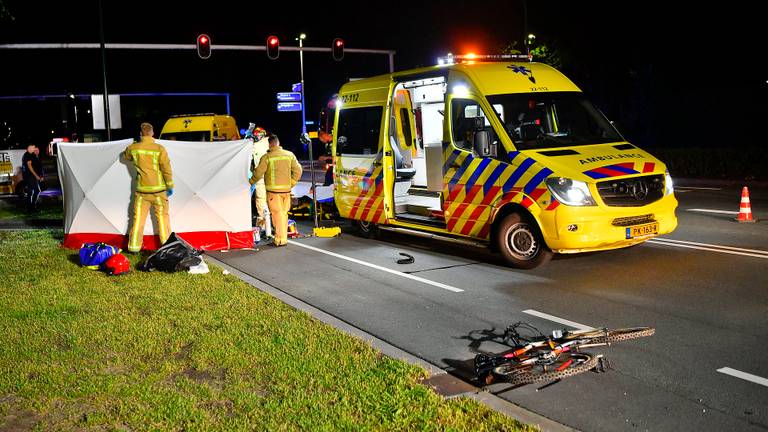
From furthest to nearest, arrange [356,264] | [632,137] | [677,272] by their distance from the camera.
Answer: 1. [632,137]
2. [356,264]
3. [677,272]

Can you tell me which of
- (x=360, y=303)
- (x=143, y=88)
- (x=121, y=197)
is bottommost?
(x=360, y=303)

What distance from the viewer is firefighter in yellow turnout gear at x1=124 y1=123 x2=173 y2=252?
1127 cm

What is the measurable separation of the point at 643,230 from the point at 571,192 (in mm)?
1029

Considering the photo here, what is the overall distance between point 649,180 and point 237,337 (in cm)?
540

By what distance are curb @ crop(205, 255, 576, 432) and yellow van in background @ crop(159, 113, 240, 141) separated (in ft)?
47.6

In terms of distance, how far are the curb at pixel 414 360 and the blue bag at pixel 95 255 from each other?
7.01 feet

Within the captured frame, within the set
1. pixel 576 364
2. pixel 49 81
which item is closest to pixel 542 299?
pixel 576 364

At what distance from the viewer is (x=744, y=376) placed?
17.4 ft

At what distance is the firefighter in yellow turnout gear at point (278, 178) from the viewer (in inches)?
468

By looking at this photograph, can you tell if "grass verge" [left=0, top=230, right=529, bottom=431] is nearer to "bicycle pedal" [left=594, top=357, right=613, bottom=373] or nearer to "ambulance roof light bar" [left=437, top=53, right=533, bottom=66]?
"bicycle pedal" [left=594, top=357, right=613, bottom=373]

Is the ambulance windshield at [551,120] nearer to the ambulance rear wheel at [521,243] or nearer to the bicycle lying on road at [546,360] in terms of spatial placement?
the ambulance rear wheel at [521,243]

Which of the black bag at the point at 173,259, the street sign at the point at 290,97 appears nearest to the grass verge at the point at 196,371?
the black bag at the point at 173,259

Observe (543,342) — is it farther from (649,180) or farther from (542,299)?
(649,180)

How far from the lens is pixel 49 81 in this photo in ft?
195
